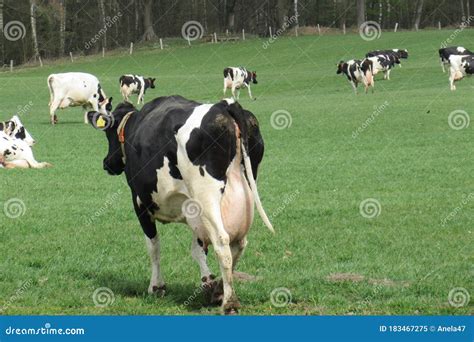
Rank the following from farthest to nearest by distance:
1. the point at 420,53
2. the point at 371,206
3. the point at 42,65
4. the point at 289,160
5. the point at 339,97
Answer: the point at 42,65 < the point at 420,53 < the point at 339,97 < the point at 289,160 < the point at 371,206

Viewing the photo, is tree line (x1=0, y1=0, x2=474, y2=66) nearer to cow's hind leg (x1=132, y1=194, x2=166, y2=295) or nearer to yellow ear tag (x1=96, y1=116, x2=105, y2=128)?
yellow ear tag (x1=96, y1=116, x2=105, y2=128)

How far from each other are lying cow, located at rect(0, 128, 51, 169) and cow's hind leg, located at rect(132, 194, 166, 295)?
11.7 meters

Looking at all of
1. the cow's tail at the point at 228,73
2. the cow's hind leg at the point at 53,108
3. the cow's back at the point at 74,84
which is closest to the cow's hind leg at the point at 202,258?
the cow's hind leg at the point at 53,108

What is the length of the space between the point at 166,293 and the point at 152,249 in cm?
45

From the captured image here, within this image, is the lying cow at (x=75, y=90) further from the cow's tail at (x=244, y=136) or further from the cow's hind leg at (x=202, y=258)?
the cow's tail at (x=244, y=136)

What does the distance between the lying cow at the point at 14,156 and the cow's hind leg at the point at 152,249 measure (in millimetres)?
11688

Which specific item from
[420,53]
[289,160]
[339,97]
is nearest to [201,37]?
[420,53]

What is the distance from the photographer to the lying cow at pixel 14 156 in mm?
19484

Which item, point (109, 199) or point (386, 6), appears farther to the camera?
point (386, 6)

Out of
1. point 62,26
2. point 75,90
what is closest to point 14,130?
point 75,90

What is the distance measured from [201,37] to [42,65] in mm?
15231

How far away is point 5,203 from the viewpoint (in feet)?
46.4

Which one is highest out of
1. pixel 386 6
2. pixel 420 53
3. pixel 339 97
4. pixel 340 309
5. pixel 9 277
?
pixel 340 309

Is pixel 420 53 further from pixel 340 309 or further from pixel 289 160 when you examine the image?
pixel 340 309
